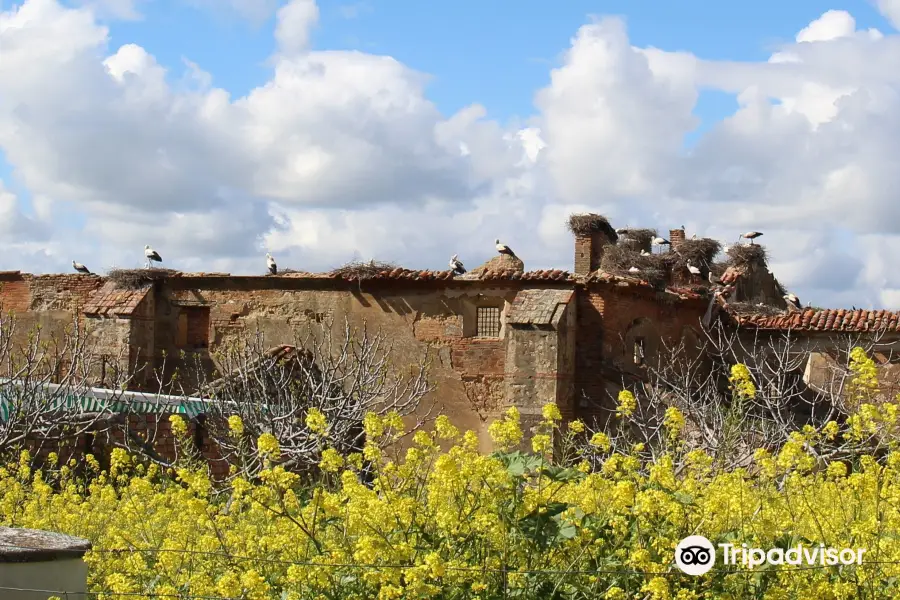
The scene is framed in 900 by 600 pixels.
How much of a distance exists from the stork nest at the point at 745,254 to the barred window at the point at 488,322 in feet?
38.7

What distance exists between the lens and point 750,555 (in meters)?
5.98

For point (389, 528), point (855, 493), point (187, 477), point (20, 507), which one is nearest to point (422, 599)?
point (389, 528)

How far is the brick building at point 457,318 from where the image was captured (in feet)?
59.7

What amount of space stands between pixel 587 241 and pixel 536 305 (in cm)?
1075

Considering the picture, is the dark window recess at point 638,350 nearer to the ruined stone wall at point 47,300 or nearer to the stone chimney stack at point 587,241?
the stone chimney stack at point 587,241

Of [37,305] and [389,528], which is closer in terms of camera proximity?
[389,528]

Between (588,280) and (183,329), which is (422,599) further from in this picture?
(183,329)

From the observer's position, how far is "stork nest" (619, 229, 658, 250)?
2991cm

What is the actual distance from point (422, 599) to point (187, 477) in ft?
6.76

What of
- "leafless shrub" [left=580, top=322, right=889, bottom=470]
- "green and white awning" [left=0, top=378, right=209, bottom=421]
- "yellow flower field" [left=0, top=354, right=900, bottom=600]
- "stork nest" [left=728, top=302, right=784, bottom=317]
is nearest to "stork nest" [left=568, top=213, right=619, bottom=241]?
"stork nest" [left=728, top=302, right=784, bottom=317]

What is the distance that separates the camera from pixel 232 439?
14.3 metres

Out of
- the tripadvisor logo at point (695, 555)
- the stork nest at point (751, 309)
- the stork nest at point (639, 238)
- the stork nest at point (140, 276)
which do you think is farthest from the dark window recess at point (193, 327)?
the tripadvisor logo at point (695, 555)

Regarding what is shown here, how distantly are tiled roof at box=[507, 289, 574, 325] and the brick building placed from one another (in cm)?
2

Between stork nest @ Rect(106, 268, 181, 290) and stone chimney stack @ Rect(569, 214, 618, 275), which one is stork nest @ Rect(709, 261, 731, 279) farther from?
stork nest @ Rect(106, 268, 181, 290)
